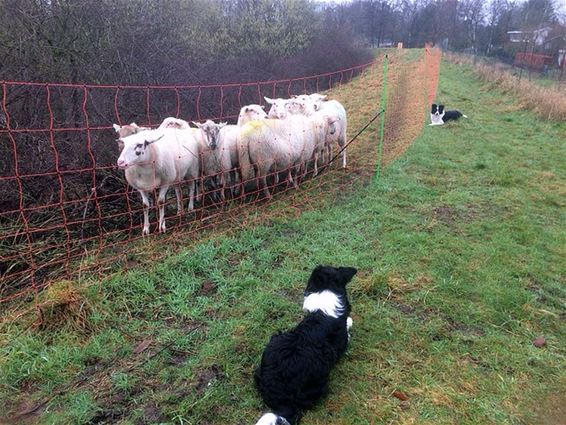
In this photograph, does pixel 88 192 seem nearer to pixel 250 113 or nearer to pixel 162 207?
pixel 162 207

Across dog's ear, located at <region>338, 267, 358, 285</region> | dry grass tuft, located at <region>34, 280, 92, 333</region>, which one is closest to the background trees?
dry grass tuft, located at <region>34, 280, 92, 333</region>

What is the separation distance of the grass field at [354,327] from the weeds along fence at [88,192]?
1.99 feet

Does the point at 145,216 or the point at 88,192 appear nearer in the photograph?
the point at 145,216

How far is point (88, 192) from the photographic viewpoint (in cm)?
567

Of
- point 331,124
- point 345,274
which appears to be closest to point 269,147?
point 331,124

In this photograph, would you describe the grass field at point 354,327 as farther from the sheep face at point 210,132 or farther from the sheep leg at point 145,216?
the sheep face at point 210,132

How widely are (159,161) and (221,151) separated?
3.82 ft

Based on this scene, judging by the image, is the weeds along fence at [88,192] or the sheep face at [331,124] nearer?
the weeds along fence at [88,192]

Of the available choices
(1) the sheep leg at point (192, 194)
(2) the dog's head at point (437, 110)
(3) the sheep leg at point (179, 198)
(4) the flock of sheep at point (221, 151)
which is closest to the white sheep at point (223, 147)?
(4) the flock of sheep at point (221, 151)

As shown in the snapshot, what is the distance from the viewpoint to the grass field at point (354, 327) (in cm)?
289

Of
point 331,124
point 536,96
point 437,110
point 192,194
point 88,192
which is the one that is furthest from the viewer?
point 536,96

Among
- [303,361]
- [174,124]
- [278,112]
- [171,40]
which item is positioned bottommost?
[303,361]

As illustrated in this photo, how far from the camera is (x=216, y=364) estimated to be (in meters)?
3.22

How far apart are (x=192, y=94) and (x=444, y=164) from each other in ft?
20.2
